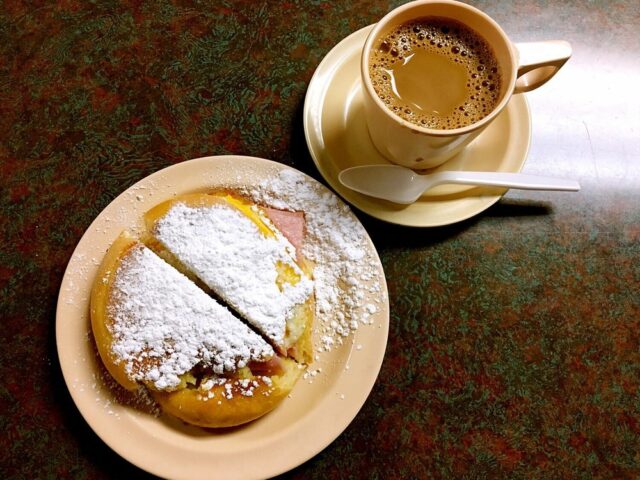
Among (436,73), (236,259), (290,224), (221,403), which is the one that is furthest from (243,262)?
(436,73)

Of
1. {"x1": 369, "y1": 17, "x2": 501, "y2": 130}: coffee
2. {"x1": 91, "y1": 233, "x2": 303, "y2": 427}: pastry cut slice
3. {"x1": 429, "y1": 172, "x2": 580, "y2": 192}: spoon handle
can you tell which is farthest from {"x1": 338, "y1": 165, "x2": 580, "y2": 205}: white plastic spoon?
{"x1": 91, "y1": 233, "x2": 303, "y2": 427}: pastry cut slice

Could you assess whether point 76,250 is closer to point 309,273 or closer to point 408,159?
point 309,273

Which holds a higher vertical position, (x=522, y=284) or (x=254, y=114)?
(x=254, y=114)

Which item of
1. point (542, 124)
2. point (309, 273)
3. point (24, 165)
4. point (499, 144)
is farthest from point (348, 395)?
point (24, 165)

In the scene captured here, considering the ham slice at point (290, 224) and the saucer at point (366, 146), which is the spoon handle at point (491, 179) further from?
the ham slice at point (290, 224)

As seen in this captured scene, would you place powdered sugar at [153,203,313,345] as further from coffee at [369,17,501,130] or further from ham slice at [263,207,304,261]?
coffee at [369,17,501,130]

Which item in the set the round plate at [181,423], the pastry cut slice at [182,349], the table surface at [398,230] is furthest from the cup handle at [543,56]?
the pastry cut slice at [182,349]

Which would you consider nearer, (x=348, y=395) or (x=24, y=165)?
(x=348, y=395)
